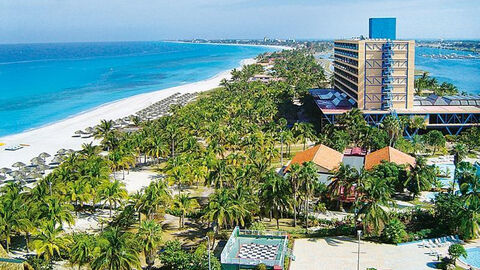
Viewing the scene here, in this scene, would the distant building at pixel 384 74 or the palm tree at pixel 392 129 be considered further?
the distant building at pixel 384 74

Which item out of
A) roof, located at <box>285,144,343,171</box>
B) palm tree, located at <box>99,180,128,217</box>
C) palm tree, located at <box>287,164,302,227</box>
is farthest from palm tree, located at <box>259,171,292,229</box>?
palm tree, located at <box>99,180,128,217</box>

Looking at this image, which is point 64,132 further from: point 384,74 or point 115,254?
point 115,254

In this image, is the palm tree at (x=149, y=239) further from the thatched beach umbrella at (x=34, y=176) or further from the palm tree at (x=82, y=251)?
the thatched beach umbrella at (x=34, y=176)

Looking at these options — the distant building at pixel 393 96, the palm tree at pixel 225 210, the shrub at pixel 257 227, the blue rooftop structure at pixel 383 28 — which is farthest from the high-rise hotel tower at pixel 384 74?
the palm tree at pixel 225 210

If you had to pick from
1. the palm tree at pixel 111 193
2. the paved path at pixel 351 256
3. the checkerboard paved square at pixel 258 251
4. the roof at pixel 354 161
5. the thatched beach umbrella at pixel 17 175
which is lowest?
the paved path at pixel 351 256

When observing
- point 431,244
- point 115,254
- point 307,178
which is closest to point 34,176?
point 115,254

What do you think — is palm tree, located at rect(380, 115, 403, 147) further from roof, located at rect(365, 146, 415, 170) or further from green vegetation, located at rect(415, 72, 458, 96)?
green vegetation, located at rect(415, 72, 458, 96)

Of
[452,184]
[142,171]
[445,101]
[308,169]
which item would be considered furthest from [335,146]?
[445,101]

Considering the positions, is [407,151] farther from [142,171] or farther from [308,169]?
[142,171]
